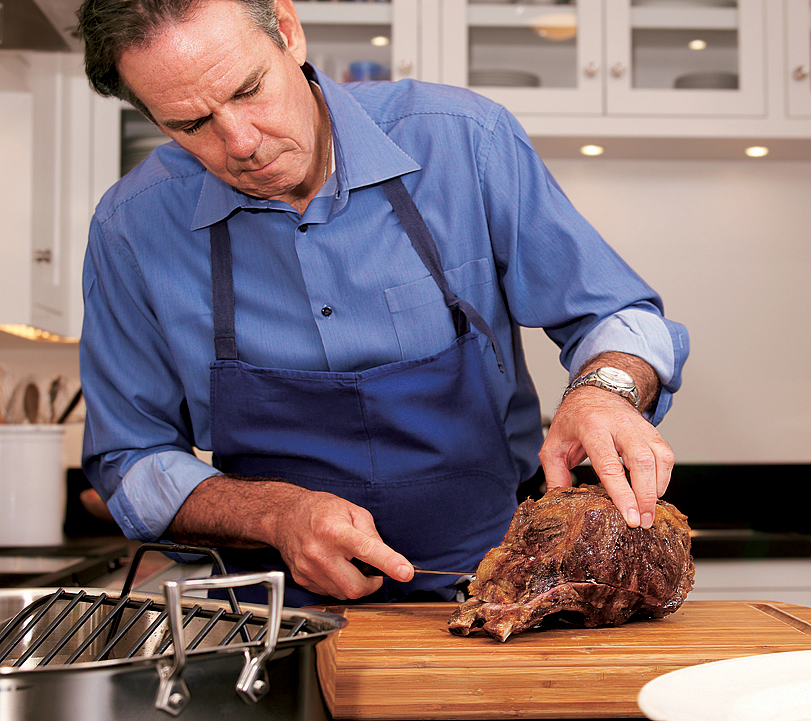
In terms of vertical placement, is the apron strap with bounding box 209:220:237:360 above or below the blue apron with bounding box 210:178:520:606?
above

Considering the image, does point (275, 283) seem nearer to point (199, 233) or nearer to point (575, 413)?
point (199, 233)

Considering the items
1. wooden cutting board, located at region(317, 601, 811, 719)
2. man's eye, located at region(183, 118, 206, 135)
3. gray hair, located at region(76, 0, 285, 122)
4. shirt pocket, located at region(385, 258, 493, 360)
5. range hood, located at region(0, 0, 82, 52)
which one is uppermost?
range hood, located at region(0, 0, 82, 52)

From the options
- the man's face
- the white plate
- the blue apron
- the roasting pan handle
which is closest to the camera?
the roasting pan handle

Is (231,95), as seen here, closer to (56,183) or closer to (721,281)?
(56,183)

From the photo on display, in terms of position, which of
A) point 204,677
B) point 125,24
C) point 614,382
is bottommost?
point 204,677

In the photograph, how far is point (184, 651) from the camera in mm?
403

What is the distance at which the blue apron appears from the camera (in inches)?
43.3

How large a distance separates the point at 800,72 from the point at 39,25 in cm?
196

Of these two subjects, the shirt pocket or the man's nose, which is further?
the shirt pocket

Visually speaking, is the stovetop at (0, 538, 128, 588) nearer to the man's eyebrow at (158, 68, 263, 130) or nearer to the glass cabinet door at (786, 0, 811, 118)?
the man's eyebrow at (158, 68, 263, 130)

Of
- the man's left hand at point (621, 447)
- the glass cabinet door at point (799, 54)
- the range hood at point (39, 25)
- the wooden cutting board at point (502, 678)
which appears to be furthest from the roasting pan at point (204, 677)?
the glass cabinet door at point (799, 54)

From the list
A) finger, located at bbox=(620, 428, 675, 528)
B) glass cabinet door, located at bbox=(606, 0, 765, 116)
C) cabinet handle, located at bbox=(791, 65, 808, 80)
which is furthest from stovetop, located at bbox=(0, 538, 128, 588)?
cabinet handle, located at bbox=(791, 65, 808, 80)

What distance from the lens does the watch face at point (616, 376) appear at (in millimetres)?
965

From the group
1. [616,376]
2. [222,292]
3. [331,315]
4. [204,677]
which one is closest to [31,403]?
[222,292]
